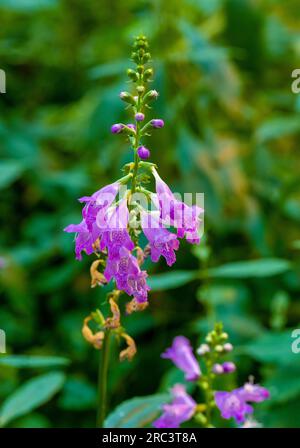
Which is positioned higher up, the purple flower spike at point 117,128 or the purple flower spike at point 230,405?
the purple flower spike at point 117,128

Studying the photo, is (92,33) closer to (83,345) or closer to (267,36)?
(267,36)

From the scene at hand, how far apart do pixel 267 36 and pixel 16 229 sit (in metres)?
1.84

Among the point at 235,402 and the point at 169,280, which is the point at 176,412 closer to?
the point at 235,402

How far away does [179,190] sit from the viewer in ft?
10.9

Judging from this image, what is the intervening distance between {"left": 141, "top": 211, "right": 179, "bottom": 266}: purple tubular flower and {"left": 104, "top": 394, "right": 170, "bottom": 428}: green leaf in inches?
23.1

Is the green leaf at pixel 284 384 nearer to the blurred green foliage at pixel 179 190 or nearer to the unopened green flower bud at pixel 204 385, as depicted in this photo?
the blurred green foliage at pixel 179 190

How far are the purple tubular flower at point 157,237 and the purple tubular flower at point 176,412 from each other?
1.88 ft

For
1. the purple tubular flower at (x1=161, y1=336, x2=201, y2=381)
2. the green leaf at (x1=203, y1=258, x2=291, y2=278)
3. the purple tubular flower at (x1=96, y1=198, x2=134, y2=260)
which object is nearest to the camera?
the purple tubular flower at (x1=96, y1=198, x2=134, y2=260)

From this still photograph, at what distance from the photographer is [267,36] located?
435 cm

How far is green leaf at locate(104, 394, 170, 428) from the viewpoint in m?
1.94

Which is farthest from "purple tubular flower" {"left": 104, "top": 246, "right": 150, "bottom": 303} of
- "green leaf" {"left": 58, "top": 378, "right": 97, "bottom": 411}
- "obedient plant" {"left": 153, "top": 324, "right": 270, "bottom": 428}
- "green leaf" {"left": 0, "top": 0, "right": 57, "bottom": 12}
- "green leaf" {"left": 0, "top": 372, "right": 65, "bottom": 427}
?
"green leaf" {"left": 0, "top": 0, "right": 57, "bottom": 12}

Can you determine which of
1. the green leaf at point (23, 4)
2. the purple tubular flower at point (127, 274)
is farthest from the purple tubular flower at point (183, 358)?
the green leaf at point (23, 4)

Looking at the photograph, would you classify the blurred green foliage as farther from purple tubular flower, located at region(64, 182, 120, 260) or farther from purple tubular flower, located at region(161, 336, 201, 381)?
purple tubular flower, located at region(64, 182, 120, 260)

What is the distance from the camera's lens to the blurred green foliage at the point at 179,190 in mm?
2850
